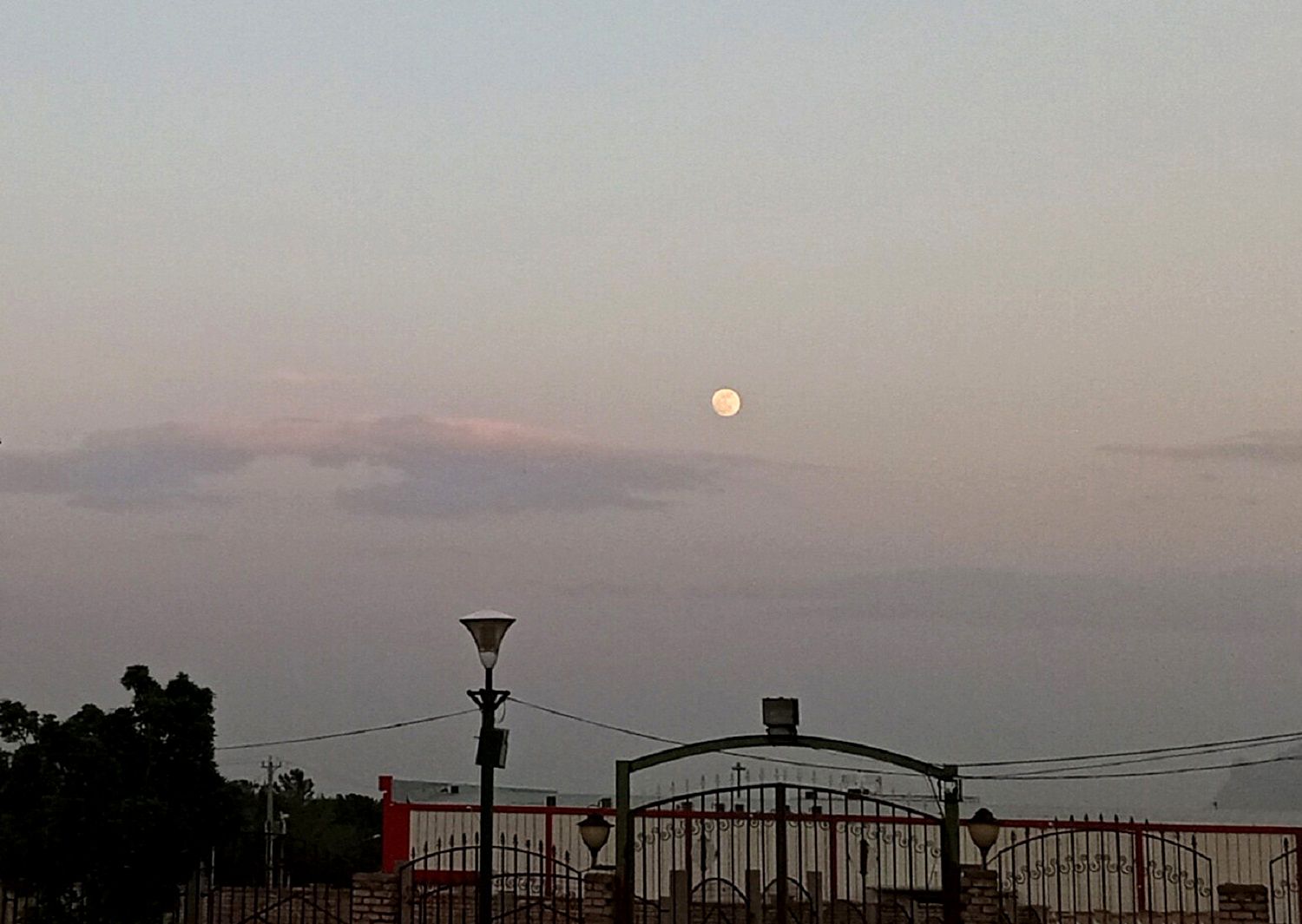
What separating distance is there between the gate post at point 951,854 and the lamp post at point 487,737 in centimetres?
452

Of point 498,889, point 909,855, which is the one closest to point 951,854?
point 909,855

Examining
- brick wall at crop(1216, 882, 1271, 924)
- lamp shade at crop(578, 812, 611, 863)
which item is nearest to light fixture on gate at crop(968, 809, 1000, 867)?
brick wall at crop(1216, 882, 1271, 924)

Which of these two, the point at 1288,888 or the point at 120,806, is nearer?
the point at 120,806

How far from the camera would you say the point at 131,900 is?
2191 cm

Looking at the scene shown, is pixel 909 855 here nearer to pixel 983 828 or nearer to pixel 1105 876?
pixel 983 828

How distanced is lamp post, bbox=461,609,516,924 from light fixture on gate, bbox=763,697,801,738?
2617 mm

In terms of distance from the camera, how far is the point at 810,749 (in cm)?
1883

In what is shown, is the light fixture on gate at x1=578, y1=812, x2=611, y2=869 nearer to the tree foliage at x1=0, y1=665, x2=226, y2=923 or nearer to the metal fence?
the metal fence

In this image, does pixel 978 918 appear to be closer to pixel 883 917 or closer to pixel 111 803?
pixel 883 917

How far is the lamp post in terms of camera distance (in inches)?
702

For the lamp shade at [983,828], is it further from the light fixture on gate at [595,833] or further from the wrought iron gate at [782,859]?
the light fixture on gate at [595,833]

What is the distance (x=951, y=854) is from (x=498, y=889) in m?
9.68

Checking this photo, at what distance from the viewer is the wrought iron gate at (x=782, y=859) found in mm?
19422

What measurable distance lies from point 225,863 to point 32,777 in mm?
2538
